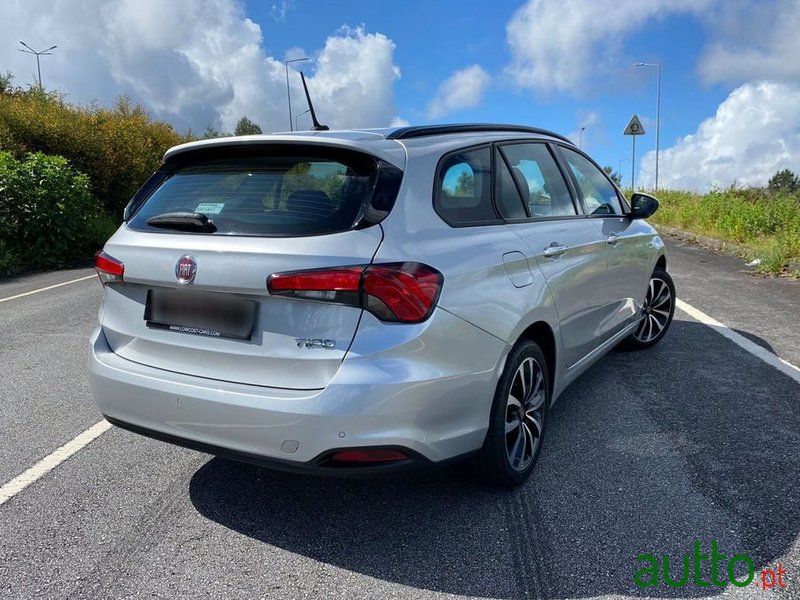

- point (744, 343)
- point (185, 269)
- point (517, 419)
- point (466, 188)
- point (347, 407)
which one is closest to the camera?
point (347, 407)

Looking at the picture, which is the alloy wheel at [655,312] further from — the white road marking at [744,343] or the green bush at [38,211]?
the green bush at [38,211]

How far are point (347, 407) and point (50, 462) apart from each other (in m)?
2.14

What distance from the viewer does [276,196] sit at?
272 cm

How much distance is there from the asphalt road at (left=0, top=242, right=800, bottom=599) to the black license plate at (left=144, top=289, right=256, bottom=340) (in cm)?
92

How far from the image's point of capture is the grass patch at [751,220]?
33.0 ft

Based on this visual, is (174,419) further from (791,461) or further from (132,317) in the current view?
(791,461)

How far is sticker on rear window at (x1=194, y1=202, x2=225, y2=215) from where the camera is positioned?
281cm

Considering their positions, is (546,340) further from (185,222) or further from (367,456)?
(185,222)

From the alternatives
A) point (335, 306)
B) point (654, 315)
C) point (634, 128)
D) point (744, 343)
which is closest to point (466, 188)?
point (335, 306)

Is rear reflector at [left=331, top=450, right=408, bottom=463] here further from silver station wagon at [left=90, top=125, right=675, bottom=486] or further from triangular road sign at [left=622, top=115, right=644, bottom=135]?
triangular road sign at [left=622, top=115, right=644, bottom=135]

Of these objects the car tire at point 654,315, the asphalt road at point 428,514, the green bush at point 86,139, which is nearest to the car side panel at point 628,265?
the car tire at point 654,315

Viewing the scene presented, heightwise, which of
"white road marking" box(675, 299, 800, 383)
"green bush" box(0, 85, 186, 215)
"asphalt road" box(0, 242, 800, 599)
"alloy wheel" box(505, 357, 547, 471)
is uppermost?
"green bush" box(0, 85, 186, 215)

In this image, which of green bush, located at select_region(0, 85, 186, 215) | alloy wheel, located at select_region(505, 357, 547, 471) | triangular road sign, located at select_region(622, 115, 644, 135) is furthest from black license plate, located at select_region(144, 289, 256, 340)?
triangular road sign, located at select_region(622, 115, 644, 135)

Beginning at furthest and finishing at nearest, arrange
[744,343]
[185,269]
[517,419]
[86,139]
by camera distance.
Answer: [86,139]
[744,343]
[517,419]
[185,269]
